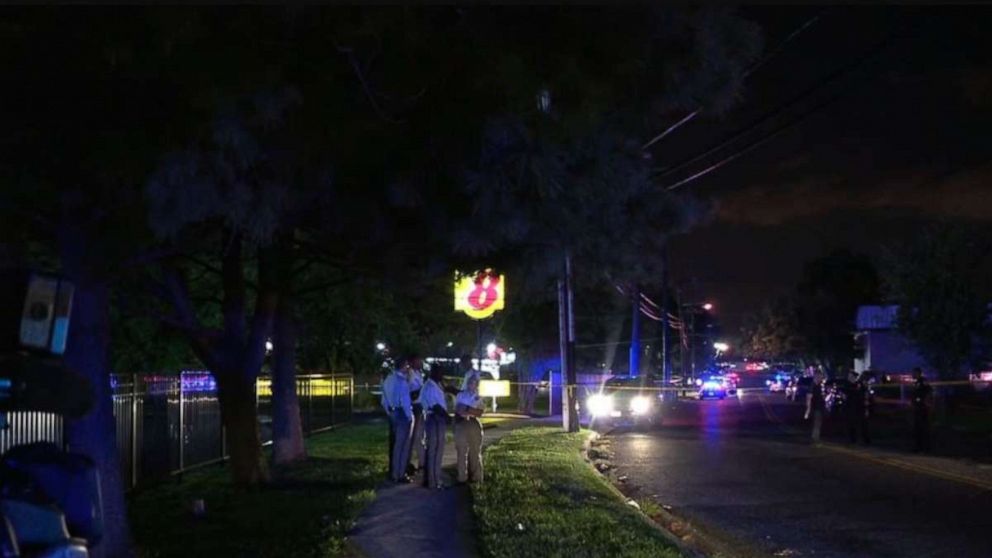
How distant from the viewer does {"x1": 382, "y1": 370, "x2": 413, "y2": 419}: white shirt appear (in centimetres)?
1555

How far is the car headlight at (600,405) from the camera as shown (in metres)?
35.1

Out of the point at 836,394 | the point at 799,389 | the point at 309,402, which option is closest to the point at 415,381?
the point at 309,402

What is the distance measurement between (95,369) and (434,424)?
675cm

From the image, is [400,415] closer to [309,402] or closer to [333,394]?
[309,402]

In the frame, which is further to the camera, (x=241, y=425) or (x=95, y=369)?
(x=241, y=425)

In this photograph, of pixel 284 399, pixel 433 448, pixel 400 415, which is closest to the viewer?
pixel 433 448

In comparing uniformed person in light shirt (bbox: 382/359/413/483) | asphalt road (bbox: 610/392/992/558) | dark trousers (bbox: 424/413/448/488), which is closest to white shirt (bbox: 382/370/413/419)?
uniformed person in light shirt (bbox: 382/359/413/483)

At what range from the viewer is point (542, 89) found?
26.3ft

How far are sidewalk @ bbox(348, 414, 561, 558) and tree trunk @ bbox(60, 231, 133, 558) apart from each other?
2382 mm

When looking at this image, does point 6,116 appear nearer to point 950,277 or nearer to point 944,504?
point 944,504

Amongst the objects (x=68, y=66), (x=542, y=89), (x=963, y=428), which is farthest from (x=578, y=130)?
(x=963, y=428)

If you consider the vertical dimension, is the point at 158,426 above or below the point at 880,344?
below

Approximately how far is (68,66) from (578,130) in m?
3.36

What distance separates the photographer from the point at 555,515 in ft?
41.9
